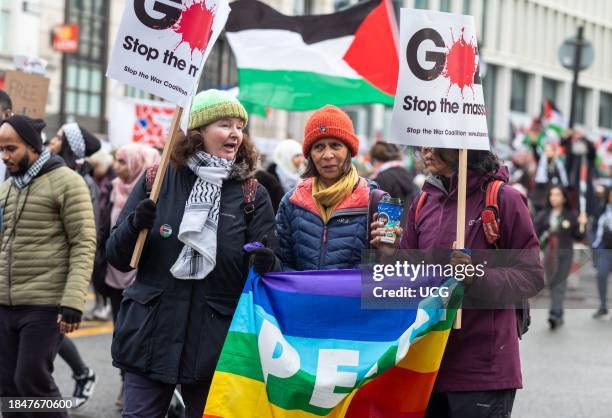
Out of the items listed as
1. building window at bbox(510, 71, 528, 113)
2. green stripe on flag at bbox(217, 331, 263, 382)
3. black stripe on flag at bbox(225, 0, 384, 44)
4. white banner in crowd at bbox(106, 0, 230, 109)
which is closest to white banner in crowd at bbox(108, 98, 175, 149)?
black stripe on flag at bbox(225, 0, 384, 44)

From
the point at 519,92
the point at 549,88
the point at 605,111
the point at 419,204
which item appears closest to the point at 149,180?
the point at 419,204

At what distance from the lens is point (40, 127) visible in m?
6.07

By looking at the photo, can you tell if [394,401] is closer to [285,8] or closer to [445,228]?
[445,228]

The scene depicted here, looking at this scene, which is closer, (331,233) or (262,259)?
(262,259)

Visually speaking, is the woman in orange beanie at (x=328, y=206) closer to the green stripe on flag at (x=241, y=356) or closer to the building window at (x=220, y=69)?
the green stripe on flag at (x=241, y=356)

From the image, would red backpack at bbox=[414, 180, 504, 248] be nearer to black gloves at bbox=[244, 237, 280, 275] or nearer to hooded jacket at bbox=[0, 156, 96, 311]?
black gloves at bbox=[244, 237, 280, 275]

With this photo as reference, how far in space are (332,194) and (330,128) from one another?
1.03 ft

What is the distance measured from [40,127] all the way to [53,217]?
0.55 metres

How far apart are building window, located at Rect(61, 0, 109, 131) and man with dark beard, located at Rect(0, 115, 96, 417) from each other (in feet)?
86.7

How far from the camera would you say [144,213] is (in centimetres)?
452

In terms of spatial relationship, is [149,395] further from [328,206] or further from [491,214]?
[491,214]

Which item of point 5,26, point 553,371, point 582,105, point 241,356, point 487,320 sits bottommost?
point 553,371

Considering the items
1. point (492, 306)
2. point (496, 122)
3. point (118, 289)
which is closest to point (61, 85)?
point (118, 289)

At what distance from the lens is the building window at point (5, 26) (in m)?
28.3
